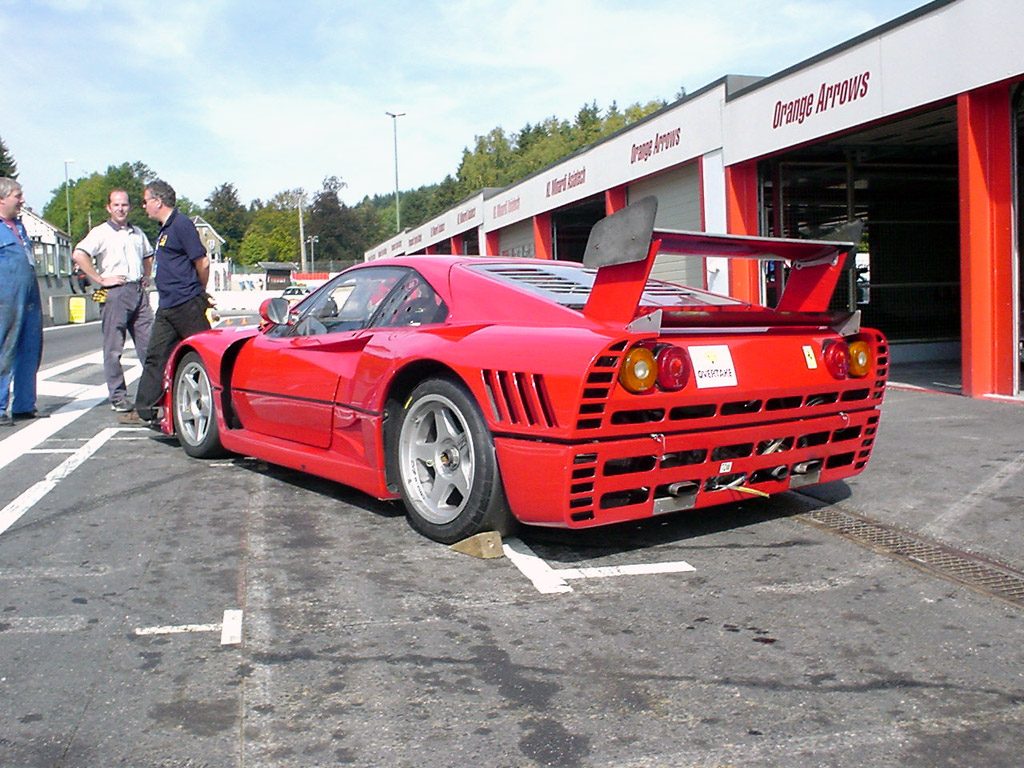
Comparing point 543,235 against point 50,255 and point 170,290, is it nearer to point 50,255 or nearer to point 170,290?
point 170,290

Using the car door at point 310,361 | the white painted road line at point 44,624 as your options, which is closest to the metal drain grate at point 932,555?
the car door at point 310,361

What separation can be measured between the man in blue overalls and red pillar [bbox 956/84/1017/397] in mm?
7726

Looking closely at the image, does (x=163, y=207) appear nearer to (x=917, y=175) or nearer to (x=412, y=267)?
(x=412, y=267)

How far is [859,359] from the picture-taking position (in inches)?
171

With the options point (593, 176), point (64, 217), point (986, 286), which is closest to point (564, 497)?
point (986, 286)

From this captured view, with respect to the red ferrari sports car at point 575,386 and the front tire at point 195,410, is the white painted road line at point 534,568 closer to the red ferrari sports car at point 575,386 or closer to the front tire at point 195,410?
the red ferrari sports car at point 575,386

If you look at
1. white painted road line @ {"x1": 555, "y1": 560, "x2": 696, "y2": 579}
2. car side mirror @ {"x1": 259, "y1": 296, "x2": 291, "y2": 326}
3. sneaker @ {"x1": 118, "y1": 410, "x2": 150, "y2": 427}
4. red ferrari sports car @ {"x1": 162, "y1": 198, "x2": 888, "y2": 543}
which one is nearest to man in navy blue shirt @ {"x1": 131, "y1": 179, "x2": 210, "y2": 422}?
sneaker @ {"x1": 118, "y1": 410, "x2": 150, "y2": 427}

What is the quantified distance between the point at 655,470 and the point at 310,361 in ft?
6.57

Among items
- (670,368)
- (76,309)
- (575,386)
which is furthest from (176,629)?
(76,309)

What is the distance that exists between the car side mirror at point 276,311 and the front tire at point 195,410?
2.42 ft

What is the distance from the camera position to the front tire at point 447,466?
151 inches

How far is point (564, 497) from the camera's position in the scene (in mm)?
3525

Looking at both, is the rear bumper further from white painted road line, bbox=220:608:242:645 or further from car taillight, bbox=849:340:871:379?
white painted road line, bbox=220:608:242:645

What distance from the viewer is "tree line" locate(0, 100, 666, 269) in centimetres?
10356
